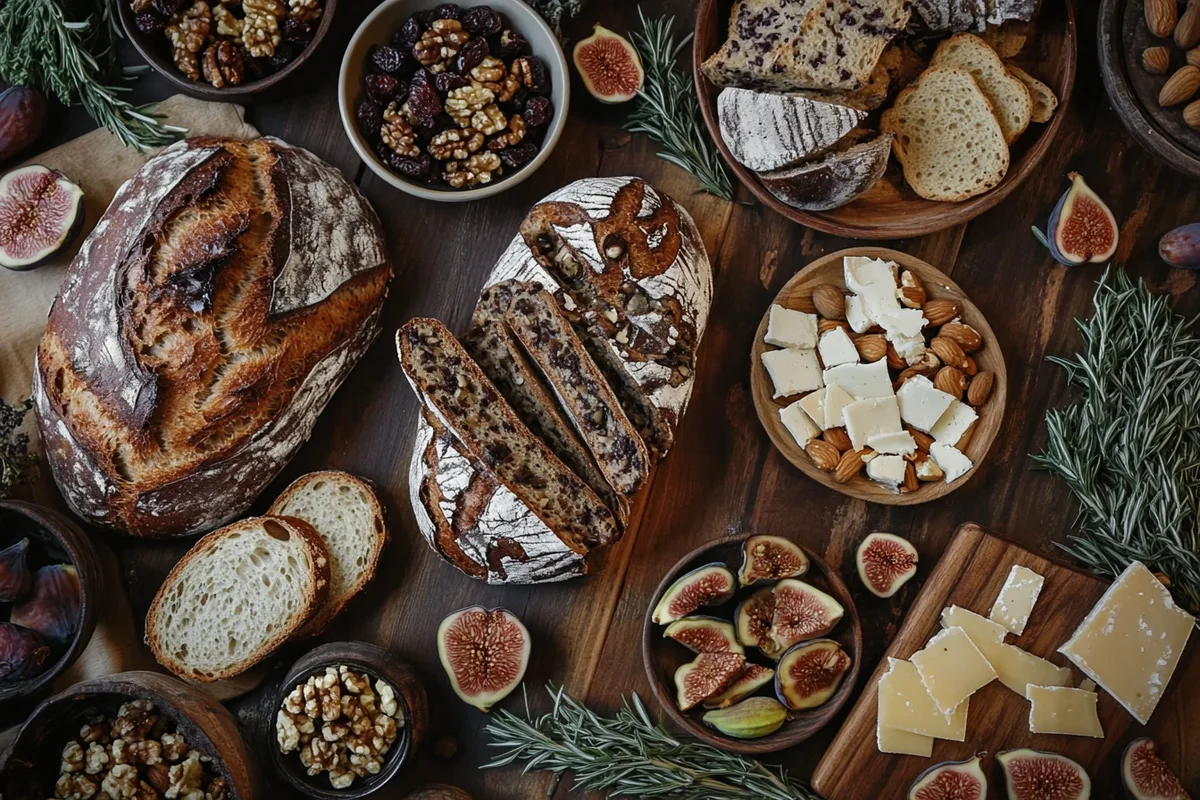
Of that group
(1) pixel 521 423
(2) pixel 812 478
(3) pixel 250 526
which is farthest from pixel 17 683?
(2) pixel 812 478

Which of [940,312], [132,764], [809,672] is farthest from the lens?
[940,312]

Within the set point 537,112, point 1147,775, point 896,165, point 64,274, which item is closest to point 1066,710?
point 1147,775

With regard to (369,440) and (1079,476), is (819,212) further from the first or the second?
(369,440)

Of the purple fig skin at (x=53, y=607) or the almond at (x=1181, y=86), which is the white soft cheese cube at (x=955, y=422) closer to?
the almond at (x=1181, y=86)

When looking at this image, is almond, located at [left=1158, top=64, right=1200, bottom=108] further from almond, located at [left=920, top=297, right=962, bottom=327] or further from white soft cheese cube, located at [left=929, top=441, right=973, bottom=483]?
white soft cheese cube, located at [left=929, top=441, right=973, bottom=483]

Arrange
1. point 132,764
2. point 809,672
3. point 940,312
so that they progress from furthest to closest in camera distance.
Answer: point 940,312
point 809,672
point 132,764

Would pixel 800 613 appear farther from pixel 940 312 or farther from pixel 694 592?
pixel 940 312

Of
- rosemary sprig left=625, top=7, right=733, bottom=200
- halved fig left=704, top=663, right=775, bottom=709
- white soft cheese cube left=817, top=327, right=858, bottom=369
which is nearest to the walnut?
rosemary sprig left=625, top=7, right=733, bottom=200

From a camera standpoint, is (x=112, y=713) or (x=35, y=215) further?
(x=35, y=215)

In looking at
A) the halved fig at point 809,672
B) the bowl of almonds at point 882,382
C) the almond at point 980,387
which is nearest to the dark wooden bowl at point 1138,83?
the bowl of almonds at point 882,382
